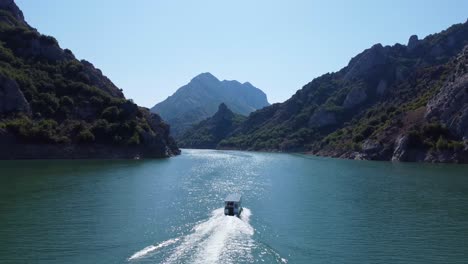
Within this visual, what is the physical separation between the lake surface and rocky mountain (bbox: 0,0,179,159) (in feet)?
183

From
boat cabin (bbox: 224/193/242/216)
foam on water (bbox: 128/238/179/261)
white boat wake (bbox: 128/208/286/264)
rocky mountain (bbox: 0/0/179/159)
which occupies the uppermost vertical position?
rocky mountain (bbox: 0/0/179/159)

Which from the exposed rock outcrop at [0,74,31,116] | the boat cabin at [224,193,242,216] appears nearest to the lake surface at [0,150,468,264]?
the boat cabin at [224,193,242,216]

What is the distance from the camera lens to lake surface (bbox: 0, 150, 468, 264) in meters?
37.4

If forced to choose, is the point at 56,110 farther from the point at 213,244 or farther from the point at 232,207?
the point at 213,244

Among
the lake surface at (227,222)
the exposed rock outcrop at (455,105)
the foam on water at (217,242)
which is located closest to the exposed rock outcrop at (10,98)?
the lake surface at (227,222)

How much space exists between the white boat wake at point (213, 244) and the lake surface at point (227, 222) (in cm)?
10

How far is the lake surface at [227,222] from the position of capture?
37438mm

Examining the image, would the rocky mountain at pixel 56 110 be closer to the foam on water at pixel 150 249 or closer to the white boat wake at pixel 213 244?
the white boat wake at pixel 213 244

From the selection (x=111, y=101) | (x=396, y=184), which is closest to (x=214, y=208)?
(x=396, y=184)

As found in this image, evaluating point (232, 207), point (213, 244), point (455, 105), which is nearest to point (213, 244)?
point (213, 244)

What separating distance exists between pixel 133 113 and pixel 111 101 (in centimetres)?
1097

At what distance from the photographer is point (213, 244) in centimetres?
4066

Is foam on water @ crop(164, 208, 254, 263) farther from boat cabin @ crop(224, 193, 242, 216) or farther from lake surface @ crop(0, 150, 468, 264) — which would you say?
boat cabin @ crop(224, 193, 242, 216)

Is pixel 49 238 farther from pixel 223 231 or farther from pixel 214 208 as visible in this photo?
pixel 214 208
